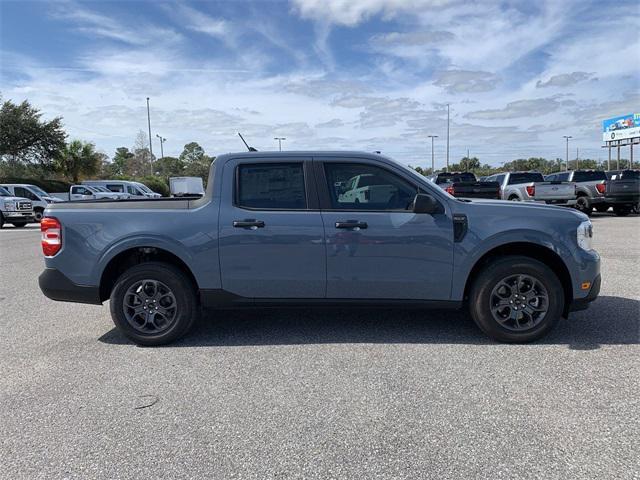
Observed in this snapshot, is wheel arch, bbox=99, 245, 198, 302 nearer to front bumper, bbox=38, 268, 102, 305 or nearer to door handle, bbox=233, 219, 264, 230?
front bumper, bbox=38, 268, 102, 305

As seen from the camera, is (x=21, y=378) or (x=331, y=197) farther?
(x=331, y=197)

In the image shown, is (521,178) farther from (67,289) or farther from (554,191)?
(67,289)

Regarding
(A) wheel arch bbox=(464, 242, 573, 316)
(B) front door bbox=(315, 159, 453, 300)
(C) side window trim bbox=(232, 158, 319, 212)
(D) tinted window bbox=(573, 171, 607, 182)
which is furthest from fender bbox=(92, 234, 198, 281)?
(D) tinted window bbox=(573, 171, 607, 182)

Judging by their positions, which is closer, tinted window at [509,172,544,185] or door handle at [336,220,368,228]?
door handle at [336,220,368,228]

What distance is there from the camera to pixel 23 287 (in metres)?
7.64

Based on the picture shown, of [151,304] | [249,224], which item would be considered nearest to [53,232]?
[151,304]

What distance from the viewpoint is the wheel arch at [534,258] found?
15.0 ft

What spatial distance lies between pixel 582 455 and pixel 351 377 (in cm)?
166

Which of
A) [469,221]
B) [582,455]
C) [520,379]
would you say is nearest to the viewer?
[582,455]

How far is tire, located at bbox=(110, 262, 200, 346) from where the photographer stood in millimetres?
4648

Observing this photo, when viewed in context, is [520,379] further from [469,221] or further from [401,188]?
[401,188]

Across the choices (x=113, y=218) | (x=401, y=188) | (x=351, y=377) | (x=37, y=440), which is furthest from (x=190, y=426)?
(x=401, y=188)

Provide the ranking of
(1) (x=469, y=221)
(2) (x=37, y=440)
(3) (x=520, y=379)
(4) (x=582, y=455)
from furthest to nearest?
(1) (x=469, y=221), (3) (x=520, y=379), (2) (x=37, y=440), (4) (x=582, y=455)

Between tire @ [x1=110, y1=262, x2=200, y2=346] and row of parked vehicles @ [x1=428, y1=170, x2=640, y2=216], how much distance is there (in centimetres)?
1392
